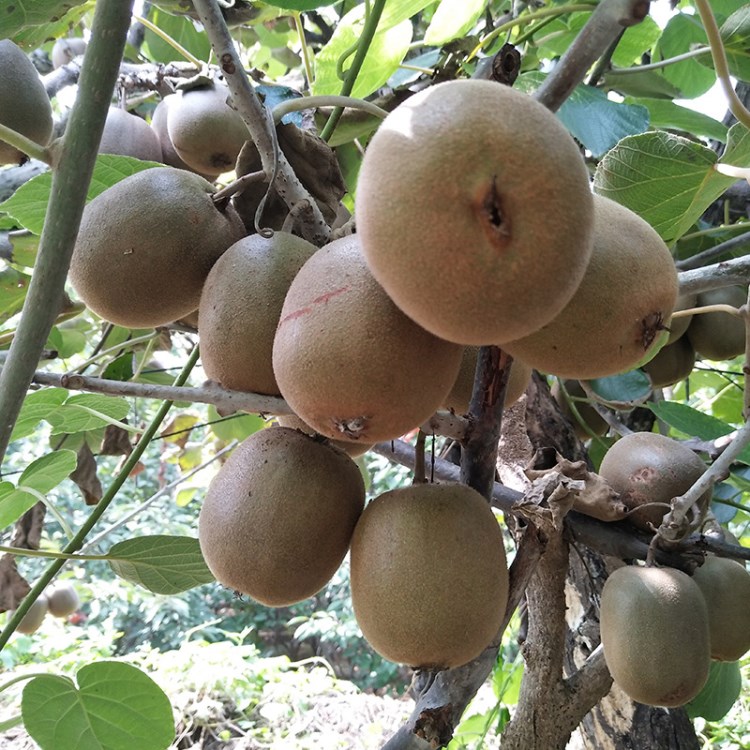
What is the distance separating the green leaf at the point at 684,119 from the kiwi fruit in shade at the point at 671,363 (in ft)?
1.25

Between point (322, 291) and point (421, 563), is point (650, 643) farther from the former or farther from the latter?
point (322, 291)

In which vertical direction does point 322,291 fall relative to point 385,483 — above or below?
above

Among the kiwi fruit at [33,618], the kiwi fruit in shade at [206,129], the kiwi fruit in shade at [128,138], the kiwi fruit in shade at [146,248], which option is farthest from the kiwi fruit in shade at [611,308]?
the kiwi fruit at [33,618]

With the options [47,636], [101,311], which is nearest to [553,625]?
[101,311]

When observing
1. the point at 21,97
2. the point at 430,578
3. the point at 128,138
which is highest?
the point at 21,97

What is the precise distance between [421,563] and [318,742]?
2919mm

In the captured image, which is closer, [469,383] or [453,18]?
[469,383]

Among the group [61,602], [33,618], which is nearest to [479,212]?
[33,618]

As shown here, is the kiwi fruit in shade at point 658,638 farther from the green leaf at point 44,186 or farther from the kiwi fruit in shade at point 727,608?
the green leaf at point 44,186

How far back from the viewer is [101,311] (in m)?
0.72

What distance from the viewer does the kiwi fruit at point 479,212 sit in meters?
0.42

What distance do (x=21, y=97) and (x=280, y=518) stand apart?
28.0 inches

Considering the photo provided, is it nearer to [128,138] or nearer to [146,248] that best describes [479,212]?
[146,248]

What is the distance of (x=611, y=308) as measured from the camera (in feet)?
1.78
